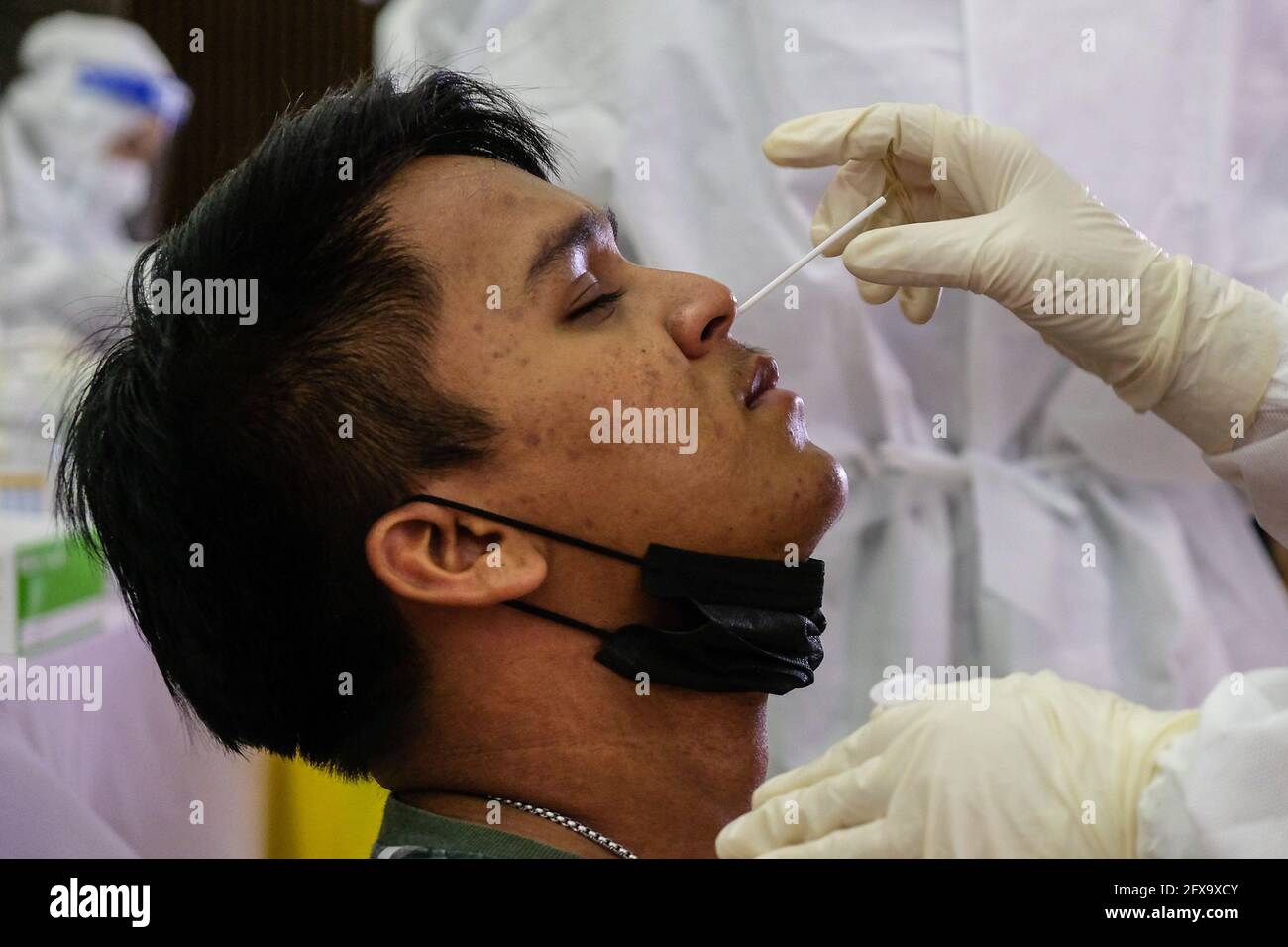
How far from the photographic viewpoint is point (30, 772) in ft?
4.62

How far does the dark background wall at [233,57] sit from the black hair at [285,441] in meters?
1.00

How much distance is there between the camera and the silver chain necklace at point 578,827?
1.11 meters

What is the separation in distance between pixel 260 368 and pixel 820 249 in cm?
63

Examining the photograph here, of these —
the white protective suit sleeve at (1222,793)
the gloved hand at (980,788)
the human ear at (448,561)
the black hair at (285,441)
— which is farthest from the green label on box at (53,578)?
the white protective suit sleeve at (1222,793)

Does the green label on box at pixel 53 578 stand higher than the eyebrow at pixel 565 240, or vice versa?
the eyebrow at pixel 565 240

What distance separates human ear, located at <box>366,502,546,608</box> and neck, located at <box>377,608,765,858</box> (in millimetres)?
40

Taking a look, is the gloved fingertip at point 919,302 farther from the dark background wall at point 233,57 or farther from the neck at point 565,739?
the dark background wall at point 233,57

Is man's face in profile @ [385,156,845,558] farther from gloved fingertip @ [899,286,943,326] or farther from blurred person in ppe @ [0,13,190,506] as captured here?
blurred person in ppe @ [0,13,190,506]

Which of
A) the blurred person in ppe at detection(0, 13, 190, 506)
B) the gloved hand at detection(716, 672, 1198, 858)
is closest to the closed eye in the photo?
the gloved hand at detection(716, 672, 1198, 858)

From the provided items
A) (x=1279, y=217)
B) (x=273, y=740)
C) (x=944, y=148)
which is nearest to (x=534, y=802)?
(x=273, y=740)

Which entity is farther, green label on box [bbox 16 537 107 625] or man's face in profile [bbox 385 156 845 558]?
green label on box [bbox 16 537 107 625]

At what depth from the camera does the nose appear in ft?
3.76
